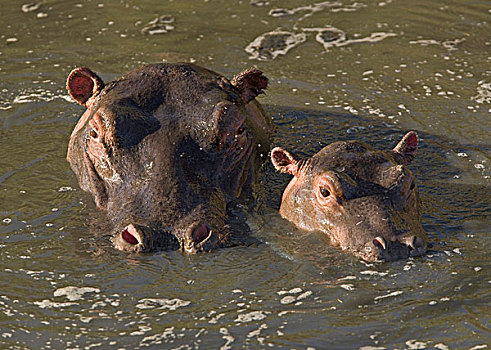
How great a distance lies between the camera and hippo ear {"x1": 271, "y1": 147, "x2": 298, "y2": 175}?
7.90 m

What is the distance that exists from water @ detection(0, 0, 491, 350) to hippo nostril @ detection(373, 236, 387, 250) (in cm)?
16

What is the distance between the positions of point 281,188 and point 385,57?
13.8 ft

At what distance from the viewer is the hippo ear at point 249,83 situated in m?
8.34

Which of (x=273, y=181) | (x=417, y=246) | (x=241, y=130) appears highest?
(x=241, y=130)

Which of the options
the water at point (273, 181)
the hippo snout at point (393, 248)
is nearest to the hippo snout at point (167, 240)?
the water at point (273, 181)

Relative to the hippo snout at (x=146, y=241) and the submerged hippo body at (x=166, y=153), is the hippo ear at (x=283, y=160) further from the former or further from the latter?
the hippo snout at (x=146, y=241)

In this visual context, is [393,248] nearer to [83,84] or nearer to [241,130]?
[241,130]

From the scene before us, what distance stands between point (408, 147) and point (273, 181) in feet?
4.30

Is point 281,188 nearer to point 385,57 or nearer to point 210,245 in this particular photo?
point 210,245

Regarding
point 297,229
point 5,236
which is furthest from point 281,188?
point 5,236

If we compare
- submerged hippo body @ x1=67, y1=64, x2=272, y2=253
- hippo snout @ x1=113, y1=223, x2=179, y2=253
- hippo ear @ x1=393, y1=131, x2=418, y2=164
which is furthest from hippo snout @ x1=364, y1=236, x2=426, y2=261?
hippo snout @ x1=113, y1=223, x2=179, y2=253

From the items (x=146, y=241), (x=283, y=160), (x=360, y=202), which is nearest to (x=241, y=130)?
(x=283, y=160)

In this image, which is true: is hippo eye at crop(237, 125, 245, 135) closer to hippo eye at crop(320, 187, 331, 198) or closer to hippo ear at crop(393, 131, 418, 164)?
hippo eye at crop(320, 187, 331, 198)

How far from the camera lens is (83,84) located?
840 cm
